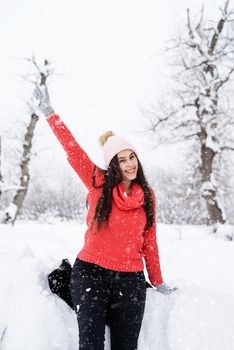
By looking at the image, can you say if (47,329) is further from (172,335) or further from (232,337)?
(232,337)

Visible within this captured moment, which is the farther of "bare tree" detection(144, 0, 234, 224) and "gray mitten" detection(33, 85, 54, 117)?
"bare tree" detection(144, 0, 234, 224)

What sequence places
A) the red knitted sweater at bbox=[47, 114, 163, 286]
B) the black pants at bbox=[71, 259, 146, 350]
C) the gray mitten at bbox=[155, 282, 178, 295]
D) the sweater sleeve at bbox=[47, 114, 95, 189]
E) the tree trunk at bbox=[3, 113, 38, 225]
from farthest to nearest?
1. the tree trunk at bbox=[3, 113, 38, 225]
2. the gray mitten at bbox=[155, 282, 178, 295]
3. the sweater sleeve at bbox=[47, 114, 95, 189]
4. the red knitted sweater at bbox=[47, 114, 163, 286]
5. the black pants at bbox=[71, 259, 146, 350]

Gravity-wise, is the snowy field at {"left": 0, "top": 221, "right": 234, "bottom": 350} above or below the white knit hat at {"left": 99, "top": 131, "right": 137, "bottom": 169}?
below

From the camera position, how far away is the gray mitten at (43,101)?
292cm

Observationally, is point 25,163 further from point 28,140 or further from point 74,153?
point 74,153

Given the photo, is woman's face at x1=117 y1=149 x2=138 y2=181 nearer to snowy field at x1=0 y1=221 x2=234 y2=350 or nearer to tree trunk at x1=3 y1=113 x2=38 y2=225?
snowy field at x1=0 y1=221 x2=234 y2=350

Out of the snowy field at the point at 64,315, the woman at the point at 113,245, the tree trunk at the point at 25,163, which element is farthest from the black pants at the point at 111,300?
the tree trunk at the point at 25,163

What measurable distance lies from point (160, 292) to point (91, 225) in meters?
0.93

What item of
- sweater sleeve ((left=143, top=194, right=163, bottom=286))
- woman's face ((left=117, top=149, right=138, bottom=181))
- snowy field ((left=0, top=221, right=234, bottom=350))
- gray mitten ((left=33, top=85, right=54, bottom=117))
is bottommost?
snowy field ((left=0, top=221, right=234, bottom=350))

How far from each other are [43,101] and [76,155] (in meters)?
0.55

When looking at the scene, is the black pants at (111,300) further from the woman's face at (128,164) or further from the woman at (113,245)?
the woman's face at (128,164)

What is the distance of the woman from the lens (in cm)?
241

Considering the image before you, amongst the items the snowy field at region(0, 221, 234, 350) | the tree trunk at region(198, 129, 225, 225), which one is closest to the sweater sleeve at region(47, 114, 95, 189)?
the snowy field at region(0, 221, 234, 350)

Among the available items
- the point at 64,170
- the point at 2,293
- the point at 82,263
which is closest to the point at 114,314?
the point at 82,263
